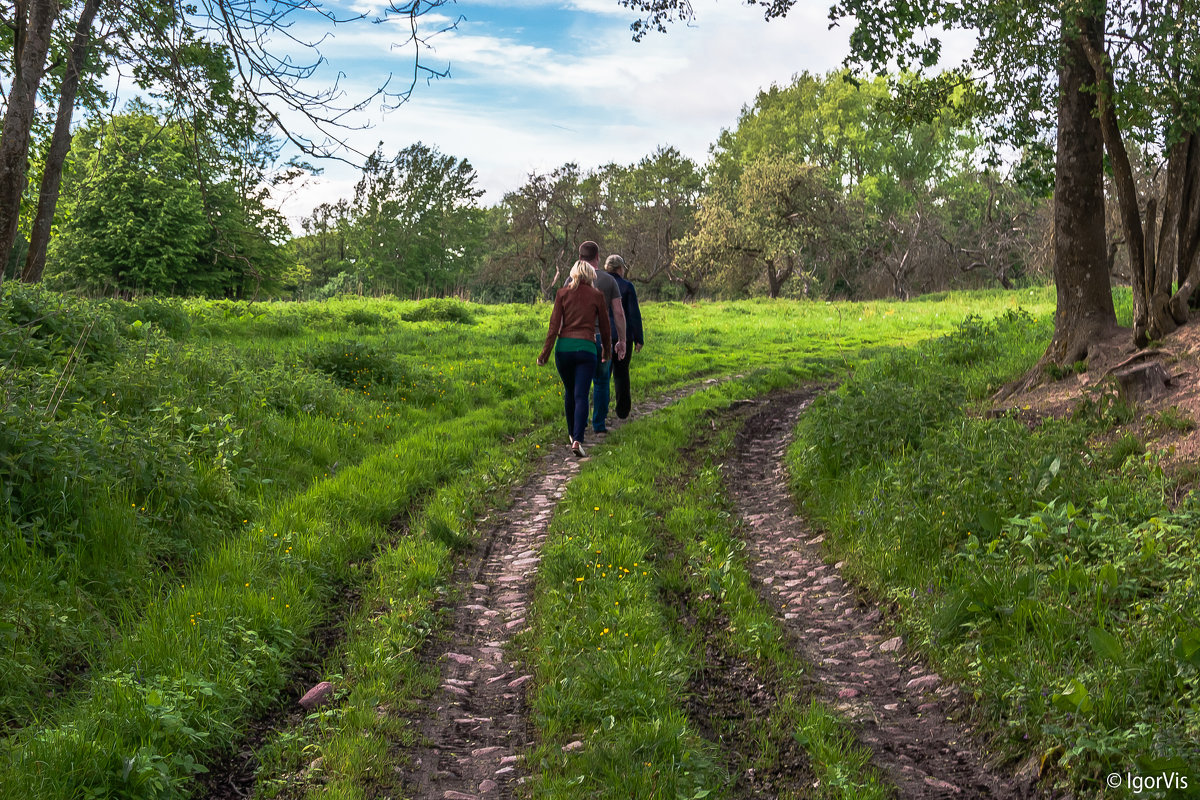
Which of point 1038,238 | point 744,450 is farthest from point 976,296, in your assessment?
point 744,450

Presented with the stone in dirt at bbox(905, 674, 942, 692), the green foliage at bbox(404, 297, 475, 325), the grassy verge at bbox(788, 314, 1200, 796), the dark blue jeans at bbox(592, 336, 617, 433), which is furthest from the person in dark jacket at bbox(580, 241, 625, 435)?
the green foliage at bbox(404, 297, 475, 325)

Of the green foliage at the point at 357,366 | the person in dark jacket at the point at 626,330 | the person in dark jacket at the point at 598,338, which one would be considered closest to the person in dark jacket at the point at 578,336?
the person in dark jacket at the point at 598,338

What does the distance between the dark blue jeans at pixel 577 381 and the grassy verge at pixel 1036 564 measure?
2.90 meters

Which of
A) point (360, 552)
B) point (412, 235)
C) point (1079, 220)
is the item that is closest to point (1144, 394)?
point (1079, 220)

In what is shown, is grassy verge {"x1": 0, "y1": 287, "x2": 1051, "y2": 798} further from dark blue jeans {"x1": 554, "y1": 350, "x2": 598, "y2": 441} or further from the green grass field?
dark blue jeans {"x1": 554, "y1": 350, "x2": 598, "y2": 441}

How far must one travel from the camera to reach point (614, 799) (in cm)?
365

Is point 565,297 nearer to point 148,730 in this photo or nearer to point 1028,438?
point 1028,438

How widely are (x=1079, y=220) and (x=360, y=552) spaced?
985cm

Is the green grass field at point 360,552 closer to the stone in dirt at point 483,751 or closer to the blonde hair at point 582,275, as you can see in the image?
the stone in dirt at point 483,751

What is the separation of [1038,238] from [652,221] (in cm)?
2828

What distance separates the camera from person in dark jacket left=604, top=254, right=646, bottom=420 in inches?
456

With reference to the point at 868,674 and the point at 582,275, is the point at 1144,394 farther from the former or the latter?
the point at 582,275

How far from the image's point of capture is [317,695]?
183 inches

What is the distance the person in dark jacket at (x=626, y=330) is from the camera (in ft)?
38.0
